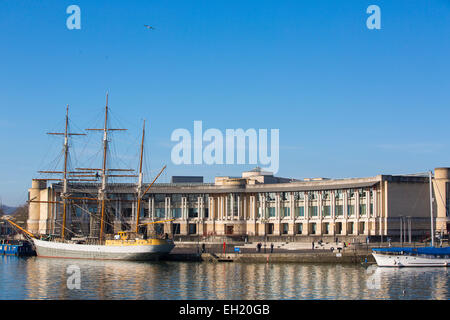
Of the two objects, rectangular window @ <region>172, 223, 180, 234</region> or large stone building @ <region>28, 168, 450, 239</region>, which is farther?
rectangular window @ <region>172, 223, 180, 234</region>

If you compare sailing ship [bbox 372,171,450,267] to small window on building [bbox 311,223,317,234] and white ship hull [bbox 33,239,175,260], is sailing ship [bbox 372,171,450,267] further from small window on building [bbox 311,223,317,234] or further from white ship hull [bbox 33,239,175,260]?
small window on building [bbox 311,223,317,234]

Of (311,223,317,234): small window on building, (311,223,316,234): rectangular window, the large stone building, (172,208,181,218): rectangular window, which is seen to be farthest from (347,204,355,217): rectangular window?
(172,208,181,218): rectangular window

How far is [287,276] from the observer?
75375mm

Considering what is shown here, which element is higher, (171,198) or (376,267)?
(171,198)

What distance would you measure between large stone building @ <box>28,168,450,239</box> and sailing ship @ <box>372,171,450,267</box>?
84.4 ft

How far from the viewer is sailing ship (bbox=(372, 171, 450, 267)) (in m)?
87.1

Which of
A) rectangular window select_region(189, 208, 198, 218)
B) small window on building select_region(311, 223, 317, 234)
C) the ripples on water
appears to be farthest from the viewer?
rectangular window select_region(189, 208, 198, 218)

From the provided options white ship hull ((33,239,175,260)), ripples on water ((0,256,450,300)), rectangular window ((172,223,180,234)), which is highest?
rectangular window ((172,223,180,234))

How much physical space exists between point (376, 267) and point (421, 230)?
38398 millimetres

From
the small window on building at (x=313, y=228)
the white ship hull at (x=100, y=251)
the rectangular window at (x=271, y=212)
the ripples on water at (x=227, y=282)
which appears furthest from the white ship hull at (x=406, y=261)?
the rectangular window at (x=271, y=212)

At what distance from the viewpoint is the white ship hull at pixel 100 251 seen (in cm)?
10531

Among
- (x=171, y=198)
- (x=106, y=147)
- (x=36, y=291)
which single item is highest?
(x=106, y=147)
